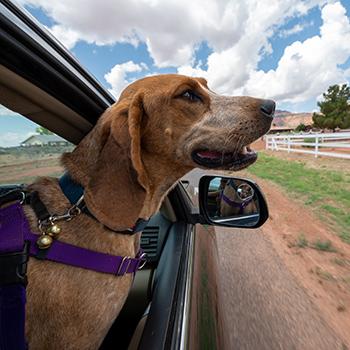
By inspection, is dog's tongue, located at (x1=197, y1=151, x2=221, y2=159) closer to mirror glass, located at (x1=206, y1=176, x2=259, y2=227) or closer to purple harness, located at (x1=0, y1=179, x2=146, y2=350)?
mirror glass, located at (x1=206, y1=176, x2=259, y2=227)

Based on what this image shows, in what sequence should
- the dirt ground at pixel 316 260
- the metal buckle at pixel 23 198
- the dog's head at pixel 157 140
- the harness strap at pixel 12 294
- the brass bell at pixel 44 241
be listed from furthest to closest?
the dirt ground at pixel 316 260 < the dog's head at pixel 157 140 < the metal buckle at pixel 23 198 < the brass bell at pixel 44 241 < the harness strap at pixel 12 294

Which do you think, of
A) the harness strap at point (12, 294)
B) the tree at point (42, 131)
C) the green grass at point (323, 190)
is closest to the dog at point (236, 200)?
the tree at point (42, 131)

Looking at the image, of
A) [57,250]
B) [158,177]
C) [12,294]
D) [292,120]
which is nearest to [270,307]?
[158,177]

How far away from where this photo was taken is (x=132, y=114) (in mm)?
1671

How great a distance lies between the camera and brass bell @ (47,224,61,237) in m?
1.27

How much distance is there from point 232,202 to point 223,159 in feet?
2.51

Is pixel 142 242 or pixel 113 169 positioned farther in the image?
pixel 142 242

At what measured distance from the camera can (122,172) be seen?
1.50m

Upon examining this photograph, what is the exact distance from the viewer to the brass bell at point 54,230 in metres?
1.27

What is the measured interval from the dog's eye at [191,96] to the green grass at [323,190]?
4375 mm

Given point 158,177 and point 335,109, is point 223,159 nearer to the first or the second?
point 158,177

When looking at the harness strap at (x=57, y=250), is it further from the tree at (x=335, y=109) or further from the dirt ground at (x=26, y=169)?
the tree at (x=335, y=109)

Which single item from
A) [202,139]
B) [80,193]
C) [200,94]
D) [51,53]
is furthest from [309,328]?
[51,53]

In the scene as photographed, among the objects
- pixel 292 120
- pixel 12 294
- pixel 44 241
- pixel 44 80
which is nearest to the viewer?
pixel 12 294
